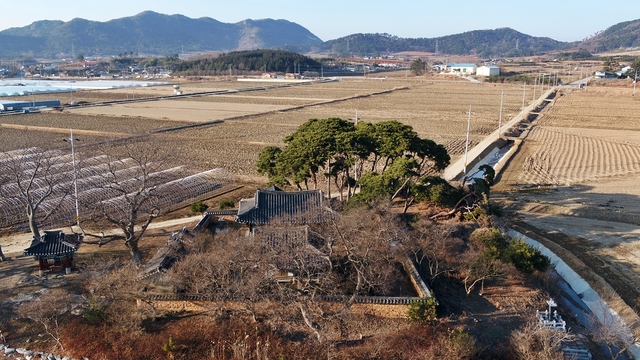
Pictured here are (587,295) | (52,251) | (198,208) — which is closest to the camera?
(52,251)

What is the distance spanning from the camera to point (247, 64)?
146250 mm

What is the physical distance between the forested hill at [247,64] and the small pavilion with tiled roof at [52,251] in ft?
419

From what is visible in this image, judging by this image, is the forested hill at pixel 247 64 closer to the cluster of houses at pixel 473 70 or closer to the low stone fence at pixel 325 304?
the cluster of houses at pixel 473 70

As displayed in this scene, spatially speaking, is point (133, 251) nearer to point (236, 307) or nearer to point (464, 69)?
point (236, 307)

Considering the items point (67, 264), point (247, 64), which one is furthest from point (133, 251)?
point (247, 64)

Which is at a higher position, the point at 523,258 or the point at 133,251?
the point at 133,251

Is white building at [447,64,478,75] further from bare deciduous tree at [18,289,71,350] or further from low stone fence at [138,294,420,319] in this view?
bare deciduous tree at [18,289,71,350]

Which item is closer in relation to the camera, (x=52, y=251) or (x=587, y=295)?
(x=52, y=251)

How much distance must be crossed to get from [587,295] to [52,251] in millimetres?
17742

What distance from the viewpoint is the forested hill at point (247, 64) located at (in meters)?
142

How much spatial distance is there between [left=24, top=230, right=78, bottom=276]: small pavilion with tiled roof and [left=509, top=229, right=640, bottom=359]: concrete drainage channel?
16.5 metres

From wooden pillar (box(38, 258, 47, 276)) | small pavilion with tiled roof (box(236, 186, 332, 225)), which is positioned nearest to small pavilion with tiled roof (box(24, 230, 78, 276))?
wooden pillar (box(38, 258, 47, 276))

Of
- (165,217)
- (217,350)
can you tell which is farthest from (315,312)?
(165,217)

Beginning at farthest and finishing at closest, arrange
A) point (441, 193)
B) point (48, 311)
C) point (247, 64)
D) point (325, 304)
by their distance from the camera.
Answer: point (247, 64) → point (441, 193) → point (325, 304) → point (48, 311)
